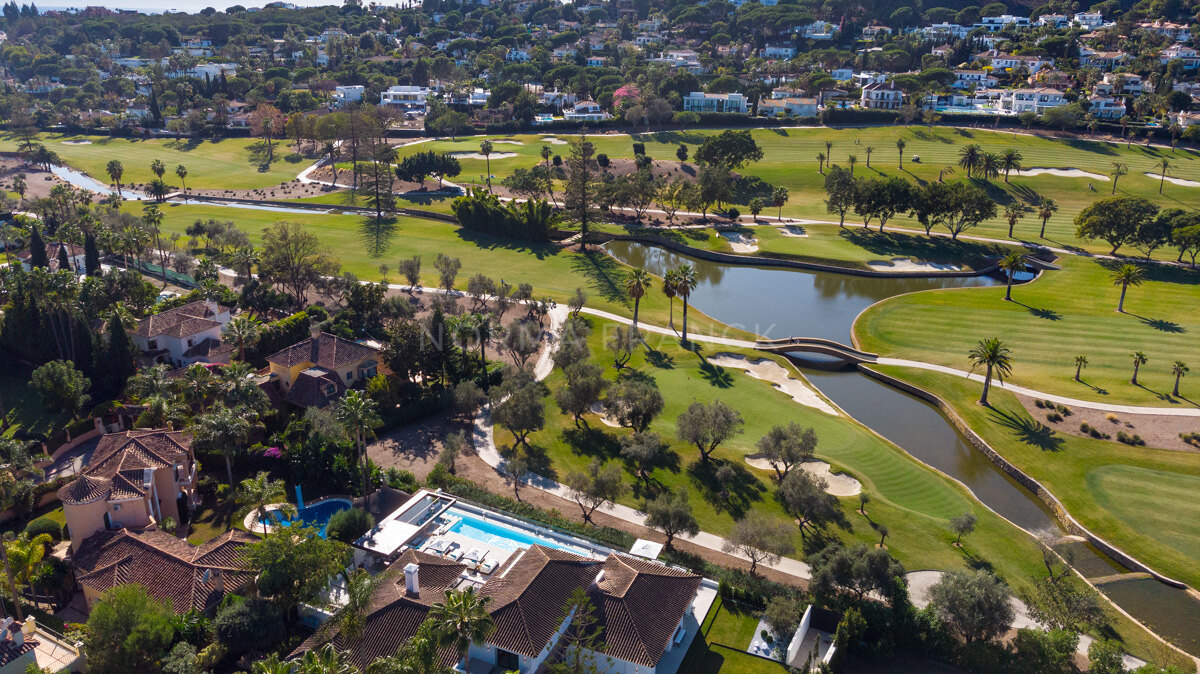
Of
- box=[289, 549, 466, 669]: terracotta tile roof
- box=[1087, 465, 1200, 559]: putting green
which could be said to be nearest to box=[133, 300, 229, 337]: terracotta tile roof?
box=[289, 549, 466, 669]: terracotta tile roof

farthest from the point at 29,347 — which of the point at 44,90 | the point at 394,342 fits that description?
the point at 44,90

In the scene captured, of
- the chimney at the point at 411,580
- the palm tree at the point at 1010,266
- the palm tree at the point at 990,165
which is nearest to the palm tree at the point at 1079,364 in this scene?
the palm tree at the point at 1010,266

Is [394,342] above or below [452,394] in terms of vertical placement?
above

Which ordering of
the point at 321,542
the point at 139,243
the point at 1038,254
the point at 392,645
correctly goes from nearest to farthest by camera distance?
the point at 392,645 → the point at 321,542 → the point at 139,243 → the point at 1038,254

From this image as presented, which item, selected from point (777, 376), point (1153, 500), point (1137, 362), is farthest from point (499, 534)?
point (1137, 362)

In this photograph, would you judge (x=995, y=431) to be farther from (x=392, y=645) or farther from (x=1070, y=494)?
(x=392, y=645)

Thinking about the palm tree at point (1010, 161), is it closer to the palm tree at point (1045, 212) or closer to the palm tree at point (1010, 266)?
the palm tree at point (1045, 212)
